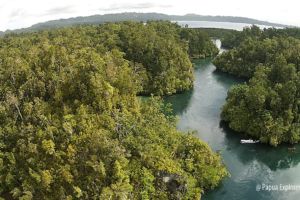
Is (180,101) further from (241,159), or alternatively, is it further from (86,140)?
(86,140)

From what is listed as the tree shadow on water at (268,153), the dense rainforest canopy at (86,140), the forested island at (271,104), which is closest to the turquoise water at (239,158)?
the tree shadow on water at (268,153)

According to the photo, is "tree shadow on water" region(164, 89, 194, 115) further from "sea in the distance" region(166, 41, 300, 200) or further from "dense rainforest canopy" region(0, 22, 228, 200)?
"dense rainforest canopy" region(0, 22, 228, 200)

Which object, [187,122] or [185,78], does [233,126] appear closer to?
[187,122]

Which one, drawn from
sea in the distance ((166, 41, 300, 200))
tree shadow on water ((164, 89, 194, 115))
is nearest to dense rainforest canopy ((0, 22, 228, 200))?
sea in the distance ((166, 41, 300, 200))

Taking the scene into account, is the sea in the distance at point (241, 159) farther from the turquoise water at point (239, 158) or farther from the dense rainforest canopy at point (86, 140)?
the dense rainforest canopy at point (86, 140)

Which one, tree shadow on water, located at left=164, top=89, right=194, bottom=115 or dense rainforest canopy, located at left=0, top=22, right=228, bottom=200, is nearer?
dense rainforest canopy, located at left=0, top=22, right=228, bottom=200
